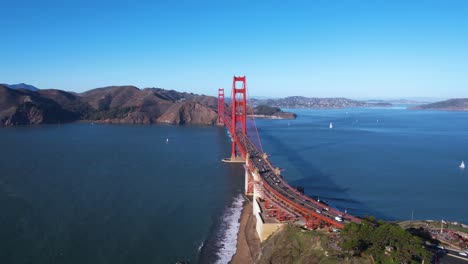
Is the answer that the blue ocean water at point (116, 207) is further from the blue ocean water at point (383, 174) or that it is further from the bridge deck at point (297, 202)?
the blue ocean water at point (383, 174)

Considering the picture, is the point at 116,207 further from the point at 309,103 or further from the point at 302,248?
the point at 309,103

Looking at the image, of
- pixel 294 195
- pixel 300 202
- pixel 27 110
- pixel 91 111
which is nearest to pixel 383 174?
pixel 294 195

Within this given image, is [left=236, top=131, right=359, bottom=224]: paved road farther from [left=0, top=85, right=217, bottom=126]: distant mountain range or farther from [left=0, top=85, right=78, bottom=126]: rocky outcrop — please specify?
[left=0, top=85, right=78, bottom=126]: rocky outcrop

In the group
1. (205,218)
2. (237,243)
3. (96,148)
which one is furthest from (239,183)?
(96,148)

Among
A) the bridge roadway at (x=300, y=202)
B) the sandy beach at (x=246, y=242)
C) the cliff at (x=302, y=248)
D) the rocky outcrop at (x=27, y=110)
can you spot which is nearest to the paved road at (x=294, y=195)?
the bridge roadway at (x=300, y=202)

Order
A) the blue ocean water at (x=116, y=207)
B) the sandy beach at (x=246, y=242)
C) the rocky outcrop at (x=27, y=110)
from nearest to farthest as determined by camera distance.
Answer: the sandy beach at (x=246, y=242)
the blue ocean water at (x=116, y=207)
the rocky outcrop at (x=27, y=110)

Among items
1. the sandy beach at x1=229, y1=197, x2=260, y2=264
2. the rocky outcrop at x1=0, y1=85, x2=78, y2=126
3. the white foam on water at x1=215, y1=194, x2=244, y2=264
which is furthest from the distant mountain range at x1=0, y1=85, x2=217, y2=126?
the sandy beach at x1=229, y1=197, x2=260, y2=264
